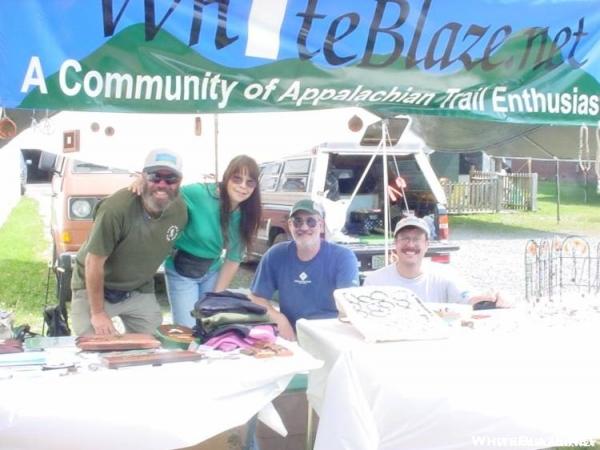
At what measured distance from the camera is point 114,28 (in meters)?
3.24

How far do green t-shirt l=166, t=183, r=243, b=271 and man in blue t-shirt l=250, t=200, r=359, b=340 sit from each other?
0.87ft

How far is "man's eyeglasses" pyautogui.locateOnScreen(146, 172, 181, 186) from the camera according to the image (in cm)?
337

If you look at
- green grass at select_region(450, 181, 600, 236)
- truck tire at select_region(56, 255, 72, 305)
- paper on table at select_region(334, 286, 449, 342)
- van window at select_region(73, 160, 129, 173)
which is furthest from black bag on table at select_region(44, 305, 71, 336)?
green grass at select_region(450, 181, 600, 236)

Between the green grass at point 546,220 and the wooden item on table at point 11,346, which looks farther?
the green grass at point 546,220

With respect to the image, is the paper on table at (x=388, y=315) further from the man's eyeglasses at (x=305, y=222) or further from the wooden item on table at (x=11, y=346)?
the wooden item on table at (x=11, y=346)

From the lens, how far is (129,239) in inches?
140

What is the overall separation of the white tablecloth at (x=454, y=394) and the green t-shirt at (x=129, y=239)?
1.20 m

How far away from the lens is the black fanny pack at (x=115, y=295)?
12.2ft

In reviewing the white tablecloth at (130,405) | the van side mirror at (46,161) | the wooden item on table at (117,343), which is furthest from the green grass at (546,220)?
the white tablecloth at (130,405)

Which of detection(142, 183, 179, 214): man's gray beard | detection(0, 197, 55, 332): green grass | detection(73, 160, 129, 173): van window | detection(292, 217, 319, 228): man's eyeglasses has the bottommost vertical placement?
detection(0, 197, 55, 332): green grass

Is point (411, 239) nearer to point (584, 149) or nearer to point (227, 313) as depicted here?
point (227, 313)

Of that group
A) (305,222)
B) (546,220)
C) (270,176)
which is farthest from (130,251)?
(546,220)

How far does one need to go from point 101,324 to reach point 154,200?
0.66 metres

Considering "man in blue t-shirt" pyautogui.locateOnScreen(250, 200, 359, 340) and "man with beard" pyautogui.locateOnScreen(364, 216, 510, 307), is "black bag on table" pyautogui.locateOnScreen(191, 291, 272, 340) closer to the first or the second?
"man in blue t-shirt" pyautogui.locateOnScreen(250, 200, 359, 340)
